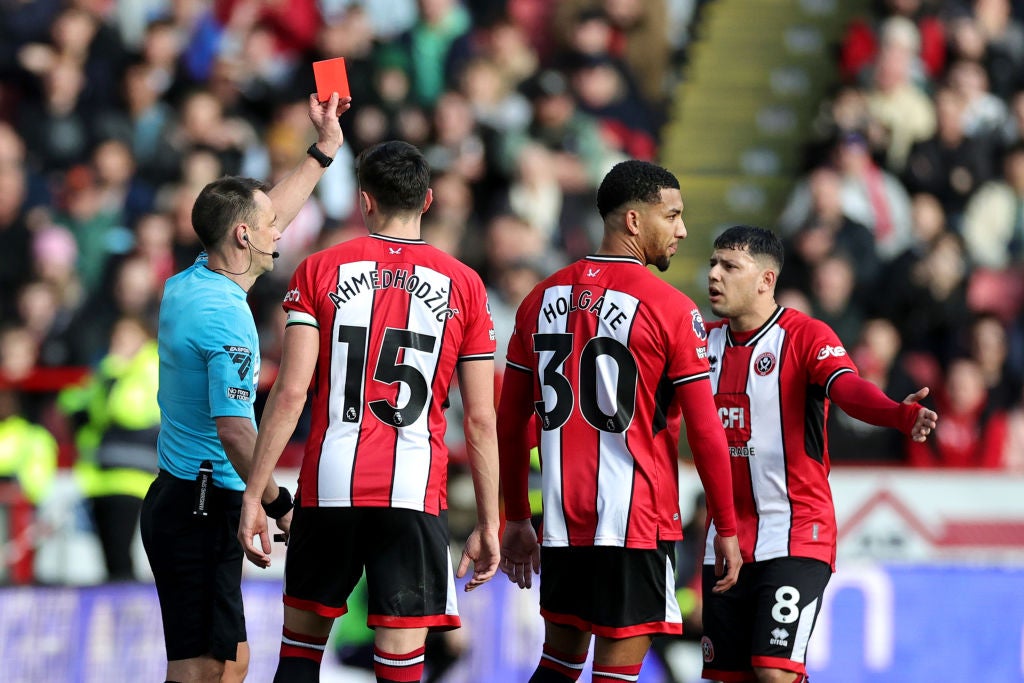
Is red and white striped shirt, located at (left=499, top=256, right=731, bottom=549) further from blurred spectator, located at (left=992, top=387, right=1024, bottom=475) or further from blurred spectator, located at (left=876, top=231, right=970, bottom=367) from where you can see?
blurred spectator, located at (left=876, top=231, right=970, bottom=367)

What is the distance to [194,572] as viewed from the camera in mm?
6203

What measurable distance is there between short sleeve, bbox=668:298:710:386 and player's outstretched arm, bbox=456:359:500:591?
0.73 meters

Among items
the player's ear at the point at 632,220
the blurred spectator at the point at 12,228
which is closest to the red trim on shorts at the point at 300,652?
the player's ear at the point at 632,220

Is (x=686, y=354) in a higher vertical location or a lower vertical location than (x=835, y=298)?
lower

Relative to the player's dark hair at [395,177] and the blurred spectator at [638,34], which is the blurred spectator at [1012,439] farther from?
the player's dark hair at [395,177]

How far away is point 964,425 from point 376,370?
7.39m

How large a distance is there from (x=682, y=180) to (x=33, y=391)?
680 centimetres

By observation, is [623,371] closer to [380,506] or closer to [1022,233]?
[380,506]

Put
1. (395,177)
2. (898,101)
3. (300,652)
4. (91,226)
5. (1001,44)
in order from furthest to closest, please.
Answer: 1. (1001,44)
2. (898,101)
3. (91,226)
4. (395,177)
5. (300,652)

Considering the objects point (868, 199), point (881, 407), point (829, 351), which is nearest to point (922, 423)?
point (881, 407)

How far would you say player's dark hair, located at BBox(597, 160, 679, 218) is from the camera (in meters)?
6.25

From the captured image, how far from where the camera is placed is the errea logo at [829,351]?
6.84 meters

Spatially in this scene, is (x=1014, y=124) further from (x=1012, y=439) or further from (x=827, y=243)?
(x=1012, y=439)

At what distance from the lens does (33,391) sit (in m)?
11.5
